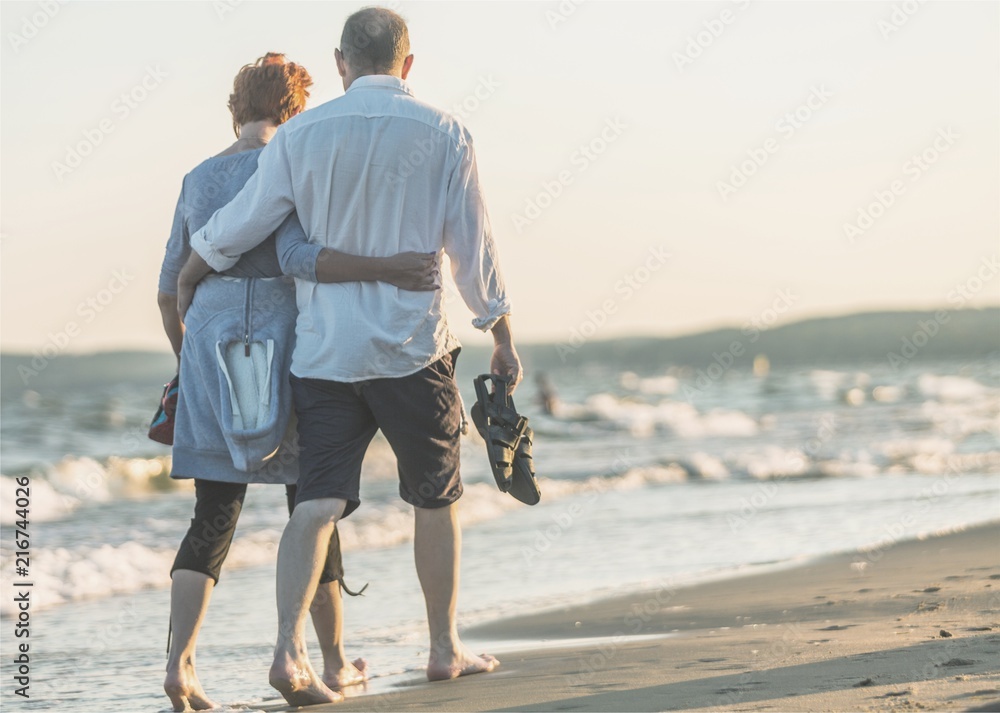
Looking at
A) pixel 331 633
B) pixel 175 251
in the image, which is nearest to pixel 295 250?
pixel 175 251

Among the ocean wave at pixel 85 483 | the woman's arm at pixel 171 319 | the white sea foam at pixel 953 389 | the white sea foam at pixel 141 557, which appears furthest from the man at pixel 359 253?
the white sea foam at pixel 953 389

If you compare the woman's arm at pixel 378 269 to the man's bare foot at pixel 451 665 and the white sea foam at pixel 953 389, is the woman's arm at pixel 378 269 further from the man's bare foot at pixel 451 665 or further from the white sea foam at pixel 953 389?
the white sea foam at pixel 953 389

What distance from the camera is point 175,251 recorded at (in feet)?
10.7

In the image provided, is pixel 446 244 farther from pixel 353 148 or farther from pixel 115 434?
pixel 115 434

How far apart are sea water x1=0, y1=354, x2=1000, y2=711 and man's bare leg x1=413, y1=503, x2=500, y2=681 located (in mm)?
224

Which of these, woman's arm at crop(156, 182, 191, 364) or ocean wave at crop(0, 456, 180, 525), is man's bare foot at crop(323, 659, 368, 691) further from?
ocean wave at crop(0, 456, 180, 525)

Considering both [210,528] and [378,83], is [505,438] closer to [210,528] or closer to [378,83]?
[210,528]

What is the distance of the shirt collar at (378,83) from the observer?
124 inches

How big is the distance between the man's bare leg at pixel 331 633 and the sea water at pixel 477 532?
0.36ft

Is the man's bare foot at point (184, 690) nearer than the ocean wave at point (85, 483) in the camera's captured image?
Yes

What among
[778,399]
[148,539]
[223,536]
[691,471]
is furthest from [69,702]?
[778,399]

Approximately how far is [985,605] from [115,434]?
669 inches

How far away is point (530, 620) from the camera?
4.81 m

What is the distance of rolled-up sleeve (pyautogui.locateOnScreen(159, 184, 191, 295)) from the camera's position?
128 inches
